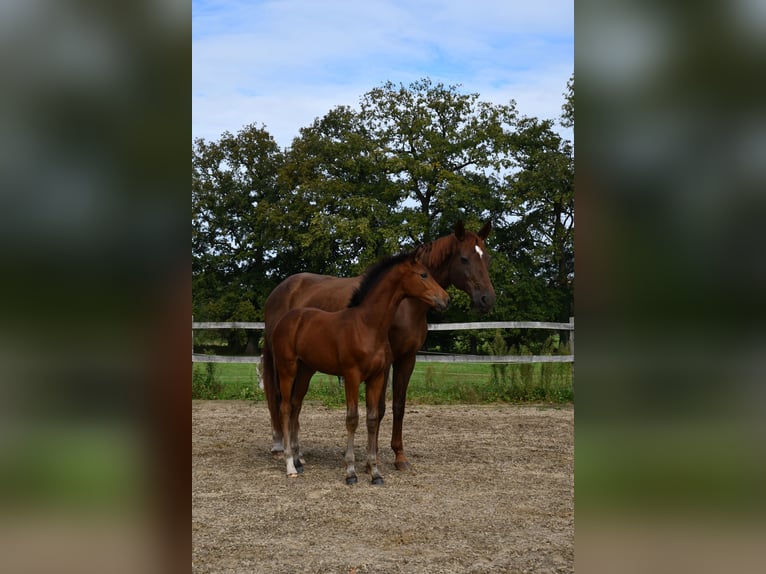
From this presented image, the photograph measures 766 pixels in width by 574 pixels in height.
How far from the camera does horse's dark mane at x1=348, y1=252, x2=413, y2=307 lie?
20.2 feet

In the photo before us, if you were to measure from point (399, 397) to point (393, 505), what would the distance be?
166 cm

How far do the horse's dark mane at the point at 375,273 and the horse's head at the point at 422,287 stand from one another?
0.10 m

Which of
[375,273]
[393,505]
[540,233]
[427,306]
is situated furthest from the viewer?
[540,233]

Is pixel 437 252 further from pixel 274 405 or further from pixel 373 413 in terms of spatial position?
pixel 274 405

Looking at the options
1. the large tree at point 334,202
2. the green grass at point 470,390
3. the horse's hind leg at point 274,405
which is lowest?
the green grass at point 470,390

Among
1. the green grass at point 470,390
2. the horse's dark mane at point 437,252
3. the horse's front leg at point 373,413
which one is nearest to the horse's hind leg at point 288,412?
the horse's front leg at point 373,413

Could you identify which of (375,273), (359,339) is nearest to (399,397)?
(359,339)

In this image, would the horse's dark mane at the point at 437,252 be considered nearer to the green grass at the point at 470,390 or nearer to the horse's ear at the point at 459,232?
the horse's ear at the point at 459,232

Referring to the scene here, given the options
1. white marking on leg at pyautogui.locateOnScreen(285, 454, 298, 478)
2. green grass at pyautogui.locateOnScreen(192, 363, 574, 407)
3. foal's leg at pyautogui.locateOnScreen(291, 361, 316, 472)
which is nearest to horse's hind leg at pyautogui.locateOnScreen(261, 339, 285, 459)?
foal's leg at pyautogui.locateOnScreen(291, 361, 316, 472)

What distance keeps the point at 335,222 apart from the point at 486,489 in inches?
593

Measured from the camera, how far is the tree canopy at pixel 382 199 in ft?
65.3

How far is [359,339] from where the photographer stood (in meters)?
5.97
